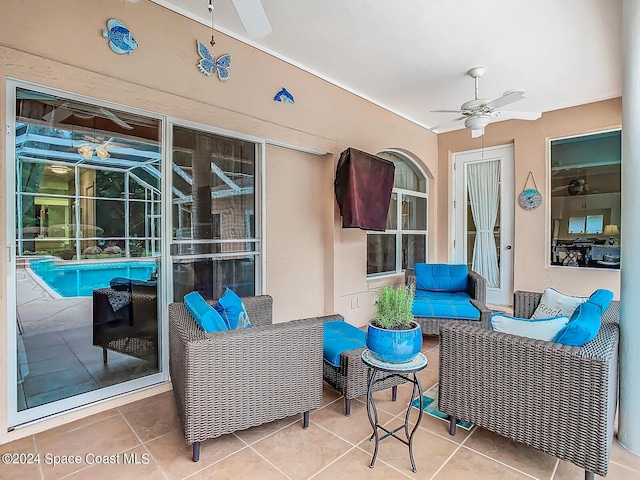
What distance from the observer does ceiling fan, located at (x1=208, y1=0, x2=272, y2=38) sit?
167 centimetres

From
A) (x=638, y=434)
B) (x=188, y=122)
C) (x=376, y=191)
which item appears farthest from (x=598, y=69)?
(x=188, y=122)

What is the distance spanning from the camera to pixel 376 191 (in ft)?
13.9

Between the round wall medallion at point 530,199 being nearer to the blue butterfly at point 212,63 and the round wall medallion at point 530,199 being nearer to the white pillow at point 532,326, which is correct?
the white pillow at point 532,326

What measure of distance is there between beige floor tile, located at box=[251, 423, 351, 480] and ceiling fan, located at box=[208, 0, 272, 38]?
2.33m

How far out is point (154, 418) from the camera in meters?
2.30

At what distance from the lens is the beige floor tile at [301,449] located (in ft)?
5.99

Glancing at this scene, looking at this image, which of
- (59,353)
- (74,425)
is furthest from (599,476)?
(59,353)

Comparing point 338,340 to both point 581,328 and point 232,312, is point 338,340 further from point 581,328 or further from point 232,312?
point 581,328

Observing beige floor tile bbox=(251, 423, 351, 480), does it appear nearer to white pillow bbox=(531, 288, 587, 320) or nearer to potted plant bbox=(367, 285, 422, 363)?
potted plant bbox=(367, 285, 422, 363)

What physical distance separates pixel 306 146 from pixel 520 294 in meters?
2.53

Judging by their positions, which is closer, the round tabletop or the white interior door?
the round tabletop

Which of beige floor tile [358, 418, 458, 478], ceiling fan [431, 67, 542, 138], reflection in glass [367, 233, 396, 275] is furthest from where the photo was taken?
reflection in glass [367, 233, 396, 275]

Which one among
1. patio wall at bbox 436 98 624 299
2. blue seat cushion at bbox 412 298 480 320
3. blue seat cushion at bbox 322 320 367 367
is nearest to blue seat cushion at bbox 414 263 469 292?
blue seat cushion at bbox 412 298 480 320

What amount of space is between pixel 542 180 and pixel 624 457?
3.88m
